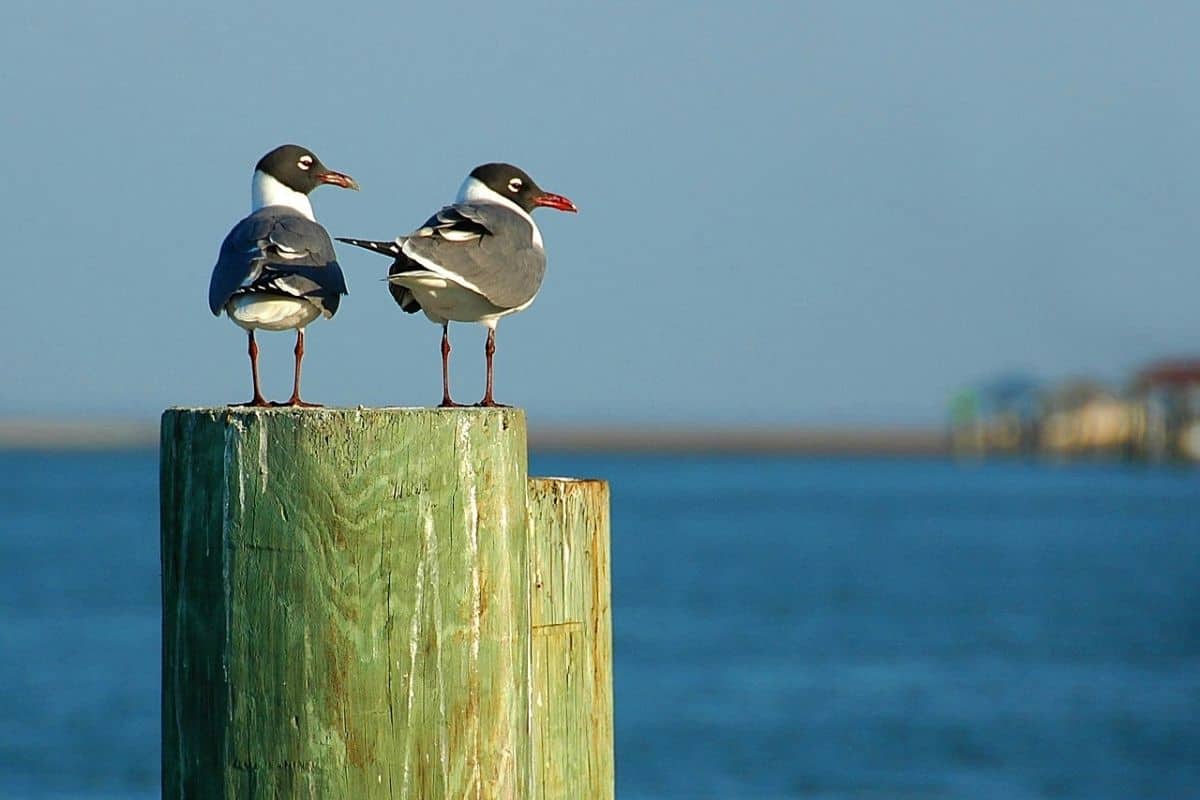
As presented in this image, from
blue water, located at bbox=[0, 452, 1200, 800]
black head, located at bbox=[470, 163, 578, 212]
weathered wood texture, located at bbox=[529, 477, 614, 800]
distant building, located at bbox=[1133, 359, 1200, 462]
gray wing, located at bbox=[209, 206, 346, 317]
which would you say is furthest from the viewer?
distant building, located at bbox=[1133, 359, 1200, 462]

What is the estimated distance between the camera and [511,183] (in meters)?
6.12

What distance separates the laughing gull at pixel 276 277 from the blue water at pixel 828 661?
43.0 ft

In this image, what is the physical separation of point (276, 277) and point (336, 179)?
1208 millimetres

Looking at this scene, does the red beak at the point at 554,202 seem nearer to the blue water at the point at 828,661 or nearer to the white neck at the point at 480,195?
the white neck at the point at 480,195

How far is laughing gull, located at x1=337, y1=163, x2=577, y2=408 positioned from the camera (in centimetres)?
482

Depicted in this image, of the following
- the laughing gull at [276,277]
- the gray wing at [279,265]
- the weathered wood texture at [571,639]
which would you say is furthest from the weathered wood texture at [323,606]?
the gray wing at [279,265]

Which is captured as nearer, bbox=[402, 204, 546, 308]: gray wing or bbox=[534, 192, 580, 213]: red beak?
bbox=[402, 204, 546, 308]: gray wing

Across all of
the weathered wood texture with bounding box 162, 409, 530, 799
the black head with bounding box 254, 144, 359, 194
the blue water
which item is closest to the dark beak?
the black head with bounding box 254, 144, 359, 194

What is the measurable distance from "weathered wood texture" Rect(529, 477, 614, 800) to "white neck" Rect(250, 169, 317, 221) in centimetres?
163

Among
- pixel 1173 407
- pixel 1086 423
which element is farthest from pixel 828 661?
pixel 1086 423

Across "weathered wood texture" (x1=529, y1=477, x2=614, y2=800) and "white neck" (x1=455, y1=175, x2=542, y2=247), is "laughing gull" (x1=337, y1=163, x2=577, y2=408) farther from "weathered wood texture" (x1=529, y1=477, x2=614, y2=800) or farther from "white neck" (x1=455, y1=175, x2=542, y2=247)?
"weathered wood texture" (x1=529, y1=477, x2=614, y2=800)

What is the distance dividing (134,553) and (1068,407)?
115017mm

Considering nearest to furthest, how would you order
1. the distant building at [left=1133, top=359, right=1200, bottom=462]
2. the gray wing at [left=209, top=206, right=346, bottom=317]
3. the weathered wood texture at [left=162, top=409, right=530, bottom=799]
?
the weathered wood texture at [left=162, top=409, right=530, bottom=799] < the gray wing at [left=209, top=206, right=346, bottom=317] < the distant building at [left=1133, top=359, right=1200, bottom=462]

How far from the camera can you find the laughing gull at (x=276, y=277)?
476cm
